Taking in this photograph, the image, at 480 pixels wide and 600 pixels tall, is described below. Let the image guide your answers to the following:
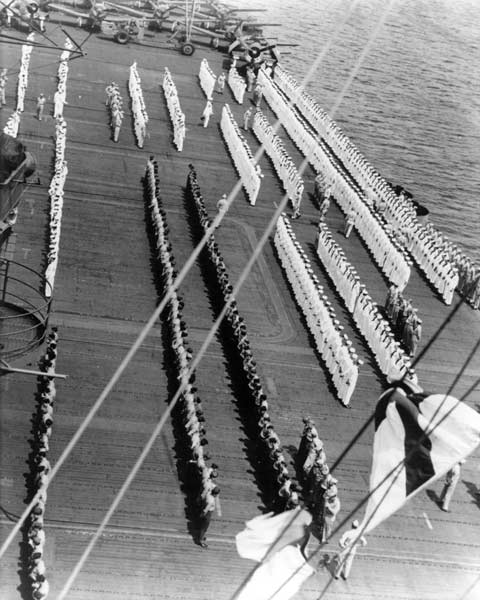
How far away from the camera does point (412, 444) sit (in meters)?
9.82

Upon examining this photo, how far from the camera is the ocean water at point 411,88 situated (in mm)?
43875

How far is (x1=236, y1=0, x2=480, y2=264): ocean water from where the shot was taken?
144 ft

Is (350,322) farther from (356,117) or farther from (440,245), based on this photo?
(356,117)

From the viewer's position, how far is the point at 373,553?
46.2 feet

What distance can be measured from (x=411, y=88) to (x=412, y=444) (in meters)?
51.6

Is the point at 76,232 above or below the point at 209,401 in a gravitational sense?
below

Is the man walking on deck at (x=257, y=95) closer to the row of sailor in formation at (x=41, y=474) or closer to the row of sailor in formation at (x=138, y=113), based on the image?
the row of sailor in formation at (x=138, y=113)

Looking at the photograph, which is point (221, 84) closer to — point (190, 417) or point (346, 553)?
point (190, 417)

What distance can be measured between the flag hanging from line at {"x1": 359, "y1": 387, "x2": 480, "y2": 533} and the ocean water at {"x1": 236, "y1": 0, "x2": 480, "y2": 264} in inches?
1108

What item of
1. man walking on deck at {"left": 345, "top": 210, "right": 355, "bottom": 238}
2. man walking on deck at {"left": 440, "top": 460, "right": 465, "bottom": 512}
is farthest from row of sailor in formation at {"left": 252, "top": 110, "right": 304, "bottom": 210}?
man walking on deck at {"left": 440, "top": 460, "right": 465, "bottom": 512}

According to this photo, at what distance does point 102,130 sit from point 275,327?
13.3 meters

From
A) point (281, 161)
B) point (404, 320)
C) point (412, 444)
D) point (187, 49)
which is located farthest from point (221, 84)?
point (412, 444)

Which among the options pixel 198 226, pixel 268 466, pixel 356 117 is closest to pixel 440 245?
pixel 198 226

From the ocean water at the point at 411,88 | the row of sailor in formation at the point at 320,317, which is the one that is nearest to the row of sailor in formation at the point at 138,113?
the row of sailor in formation at the point at 320,317
